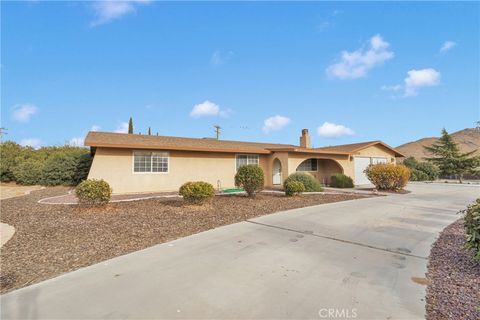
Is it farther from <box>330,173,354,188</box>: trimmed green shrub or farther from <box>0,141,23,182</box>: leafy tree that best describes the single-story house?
<box>0,141,23,182</box>: leafy tree

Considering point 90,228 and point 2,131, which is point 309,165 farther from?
point 2,131

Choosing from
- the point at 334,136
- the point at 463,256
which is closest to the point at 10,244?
the point at 463,256

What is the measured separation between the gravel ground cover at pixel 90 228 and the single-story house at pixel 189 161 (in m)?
3.56

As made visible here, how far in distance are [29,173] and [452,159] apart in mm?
38912

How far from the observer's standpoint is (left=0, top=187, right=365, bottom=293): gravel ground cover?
4.23m

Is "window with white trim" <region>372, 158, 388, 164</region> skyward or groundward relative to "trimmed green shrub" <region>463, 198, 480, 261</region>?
skyward

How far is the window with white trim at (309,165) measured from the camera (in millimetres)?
19172

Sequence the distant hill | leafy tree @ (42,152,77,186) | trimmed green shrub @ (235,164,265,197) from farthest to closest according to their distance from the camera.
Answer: the distant hill < leafy tree @ (42,152,77,186) < trimmed green shrub @ (235,164,265,197)

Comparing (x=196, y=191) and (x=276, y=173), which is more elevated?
(x=276, y=173)

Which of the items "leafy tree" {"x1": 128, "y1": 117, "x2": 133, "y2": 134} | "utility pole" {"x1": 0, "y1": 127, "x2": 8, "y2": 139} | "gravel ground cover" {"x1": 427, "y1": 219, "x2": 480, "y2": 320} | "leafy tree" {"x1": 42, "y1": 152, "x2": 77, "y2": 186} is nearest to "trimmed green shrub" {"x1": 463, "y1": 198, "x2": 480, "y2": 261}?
"gravel ground cover" {"x1": 427, "y1": 219, "x2": 480, "y2": 320}

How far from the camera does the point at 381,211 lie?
8891 mm

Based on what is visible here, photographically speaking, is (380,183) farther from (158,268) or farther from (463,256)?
(158,268)

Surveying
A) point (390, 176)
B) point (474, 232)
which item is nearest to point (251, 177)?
point (474, 232)

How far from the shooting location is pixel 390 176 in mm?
15289
